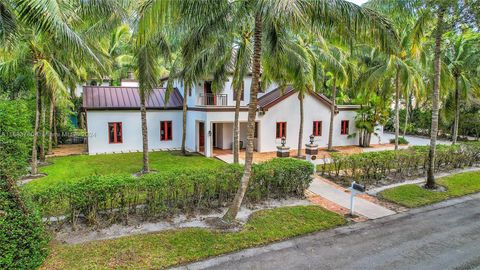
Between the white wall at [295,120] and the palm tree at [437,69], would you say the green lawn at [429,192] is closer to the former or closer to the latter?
the palm tree at [437,69]

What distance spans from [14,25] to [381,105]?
72.1ft

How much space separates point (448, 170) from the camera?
14.5 meters

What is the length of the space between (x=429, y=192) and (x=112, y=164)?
15368mm

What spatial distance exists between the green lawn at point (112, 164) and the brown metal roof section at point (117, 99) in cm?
330

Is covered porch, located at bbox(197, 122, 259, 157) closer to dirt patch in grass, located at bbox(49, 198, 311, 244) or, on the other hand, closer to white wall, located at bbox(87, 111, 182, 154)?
white wall, located at bbox(87, 111, 182, 154)

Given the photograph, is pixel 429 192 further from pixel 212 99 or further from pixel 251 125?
pixel 212 99

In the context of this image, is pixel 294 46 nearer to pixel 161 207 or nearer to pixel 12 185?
pixel 161 207

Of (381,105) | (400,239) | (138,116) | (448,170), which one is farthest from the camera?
(381,105)

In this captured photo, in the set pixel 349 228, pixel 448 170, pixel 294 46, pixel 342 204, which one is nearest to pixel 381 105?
pixel 448 170

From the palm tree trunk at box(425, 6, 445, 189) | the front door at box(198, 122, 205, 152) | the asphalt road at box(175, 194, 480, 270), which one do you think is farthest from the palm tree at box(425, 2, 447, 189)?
the front door at box(198, 122, 205, 152)

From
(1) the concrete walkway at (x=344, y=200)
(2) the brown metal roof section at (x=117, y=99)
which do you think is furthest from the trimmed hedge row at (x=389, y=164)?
(2) the brown metal roof section at (x=117, y=99)

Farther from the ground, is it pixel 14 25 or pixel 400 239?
pixel 14 25

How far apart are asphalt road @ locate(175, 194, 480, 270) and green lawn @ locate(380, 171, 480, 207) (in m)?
1.37

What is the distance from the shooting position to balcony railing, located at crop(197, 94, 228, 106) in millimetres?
19884
